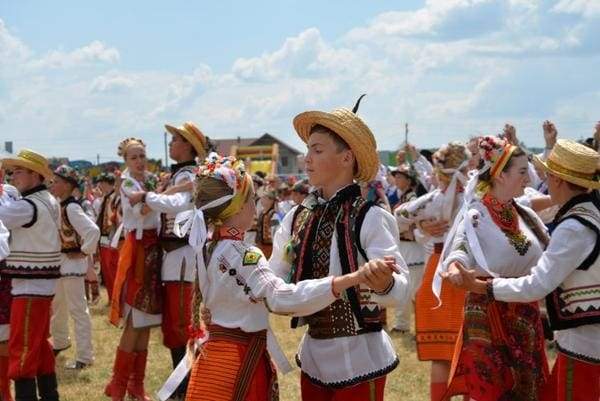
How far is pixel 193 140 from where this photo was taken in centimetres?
720

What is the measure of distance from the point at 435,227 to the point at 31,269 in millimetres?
3216

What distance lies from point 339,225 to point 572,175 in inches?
55.4

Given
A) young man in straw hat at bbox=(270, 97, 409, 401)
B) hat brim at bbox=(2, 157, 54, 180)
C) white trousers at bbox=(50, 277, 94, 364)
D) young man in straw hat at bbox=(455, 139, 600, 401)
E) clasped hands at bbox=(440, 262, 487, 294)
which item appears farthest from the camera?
white trousers at bbox=(50, 277, 94, 364)

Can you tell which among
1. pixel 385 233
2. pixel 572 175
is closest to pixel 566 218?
pixel 572 175

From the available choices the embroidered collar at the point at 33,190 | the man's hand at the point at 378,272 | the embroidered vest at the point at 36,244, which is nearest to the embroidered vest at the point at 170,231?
the embroidered vest at the point at 36,244

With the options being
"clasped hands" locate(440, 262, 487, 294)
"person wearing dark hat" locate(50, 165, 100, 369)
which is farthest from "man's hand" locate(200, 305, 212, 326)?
"person wearing dark hat" locate(50, 165, 100, 369)

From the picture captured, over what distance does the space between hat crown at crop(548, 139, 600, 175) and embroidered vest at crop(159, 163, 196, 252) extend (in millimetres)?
3525

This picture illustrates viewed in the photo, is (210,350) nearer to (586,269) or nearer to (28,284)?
(586,269)

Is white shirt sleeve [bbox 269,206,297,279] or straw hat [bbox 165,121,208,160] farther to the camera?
straw hat [bbox 165,121,208,160]

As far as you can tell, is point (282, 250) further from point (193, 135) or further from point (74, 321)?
point (74, 321)

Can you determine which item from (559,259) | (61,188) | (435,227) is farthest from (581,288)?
(61,188)

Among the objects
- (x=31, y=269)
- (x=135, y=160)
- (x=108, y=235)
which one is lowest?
(x=108, y=235)

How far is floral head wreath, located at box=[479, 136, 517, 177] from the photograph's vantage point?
498cm

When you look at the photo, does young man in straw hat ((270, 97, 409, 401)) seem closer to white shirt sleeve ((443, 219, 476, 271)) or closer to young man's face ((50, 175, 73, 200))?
white shirt sleeve ((443, 219, 476, 271))
